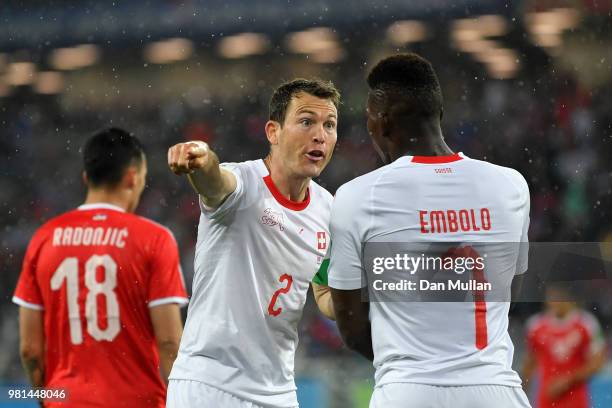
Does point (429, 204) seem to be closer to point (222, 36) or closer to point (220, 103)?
point (220, 103)

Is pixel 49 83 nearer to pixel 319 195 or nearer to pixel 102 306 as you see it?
pixel 102 306

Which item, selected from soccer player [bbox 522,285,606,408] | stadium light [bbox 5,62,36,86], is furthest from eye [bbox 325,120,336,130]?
stadium light [bbox 5,62,36,86]

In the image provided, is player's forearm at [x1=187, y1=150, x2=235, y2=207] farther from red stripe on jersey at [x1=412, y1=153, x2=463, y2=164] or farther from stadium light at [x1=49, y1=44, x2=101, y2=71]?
stadium light at [x1=49, y1=44, x2=101, y2=71]

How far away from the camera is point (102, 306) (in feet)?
11.7

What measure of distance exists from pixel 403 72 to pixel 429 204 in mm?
370

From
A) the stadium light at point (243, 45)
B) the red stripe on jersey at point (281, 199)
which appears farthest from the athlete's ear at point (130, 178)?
the stadium light at point (243, 45)

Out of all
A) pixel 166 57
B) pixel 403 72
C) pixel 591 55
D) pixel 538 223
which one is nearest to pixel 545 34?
pixel 591 55

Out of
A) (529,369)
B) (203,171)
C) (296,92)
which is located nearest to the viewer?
(203,171)

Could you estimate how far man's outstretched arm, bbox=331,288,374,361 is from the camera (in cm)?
243

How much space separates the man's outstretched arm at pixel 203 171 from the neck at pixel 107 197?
877 mm

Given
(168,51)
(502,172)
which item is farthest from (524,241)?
(168,51)

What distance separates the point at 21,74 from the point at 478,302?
39.7 ft

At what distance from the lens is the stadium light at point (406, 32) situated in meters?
12.2

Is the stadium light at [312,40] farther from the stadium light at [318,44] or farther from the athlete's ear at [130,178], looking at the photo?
the athlete's ear at [130,178]
